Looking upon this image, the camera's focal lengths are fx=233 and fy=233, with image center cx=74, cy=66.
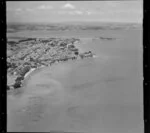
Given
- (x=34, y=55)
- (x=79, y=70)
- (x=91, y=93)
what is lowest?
(x=91, y=93)

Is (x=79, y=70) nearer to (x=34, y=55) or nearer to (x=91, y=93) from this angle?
(x=91, y=93)

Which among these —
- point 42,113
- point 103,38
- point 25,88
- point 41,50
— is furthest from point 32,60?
point 103,38

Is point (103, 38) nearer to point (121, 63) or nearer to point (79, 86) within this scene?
point (121, 63)

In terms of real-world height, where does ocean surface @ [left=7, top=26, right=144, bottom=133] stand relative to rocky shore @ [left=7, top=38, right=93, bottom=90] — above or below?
below

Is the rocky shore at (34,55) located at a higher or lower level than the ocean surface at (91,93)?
higher

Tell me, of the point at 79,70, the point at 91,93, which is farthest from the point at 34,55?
the point at 91,93
